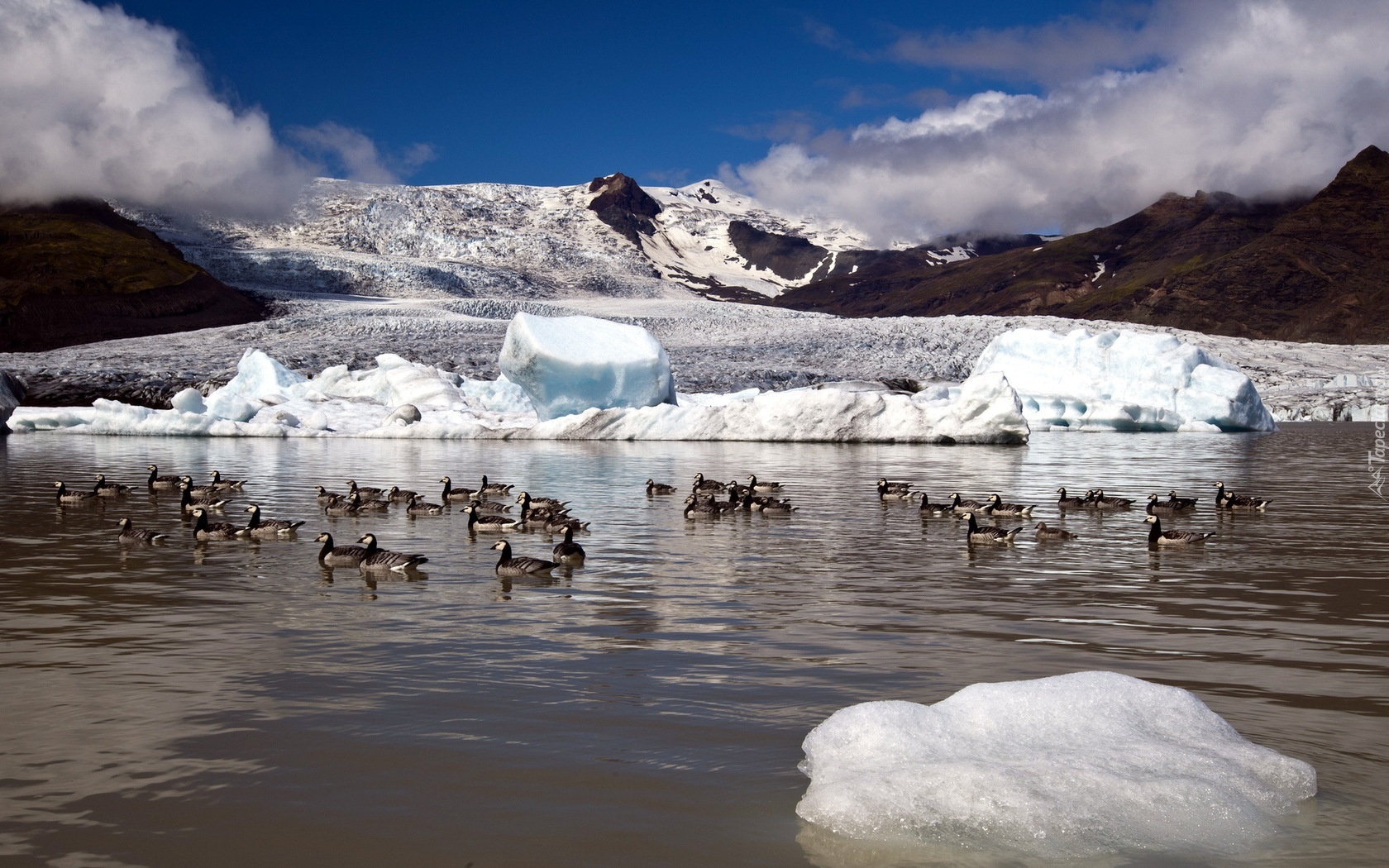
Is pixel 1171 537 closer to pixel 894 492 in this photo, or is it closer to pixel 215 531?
pixel 894 492

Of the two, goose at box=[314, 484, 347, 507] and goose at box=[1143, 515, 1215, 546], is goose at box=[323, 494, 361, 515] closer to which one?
goose at box=[314, 484, 347, 507]

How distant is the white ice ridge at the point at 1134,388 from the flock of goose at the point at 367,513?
3532cm

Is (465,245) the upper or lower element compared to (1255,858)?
upper

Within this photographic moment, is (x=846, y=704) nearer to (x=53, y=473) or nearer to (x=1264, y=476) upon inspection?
(x=1264, y=476)

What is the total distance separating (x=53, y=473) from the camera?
26.3 metres

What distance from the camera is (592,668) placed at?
7652mm

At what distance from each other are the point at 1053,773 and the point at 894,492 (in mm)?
14685

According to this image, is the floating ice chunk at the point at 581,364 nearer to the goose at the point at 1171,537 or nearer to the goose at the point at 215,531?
the goose at the point at 215,531

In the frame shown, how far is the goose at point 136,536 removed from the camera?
1407 cm

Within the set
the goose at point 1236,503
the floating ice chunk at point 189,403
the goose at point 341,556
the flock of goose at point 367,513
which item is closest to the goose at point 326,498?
the flock of goose at point 367,513

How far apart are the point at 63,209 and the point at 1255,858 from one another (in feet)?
429

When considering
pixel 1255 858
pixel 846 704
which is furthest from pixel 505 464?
pixel 1255 858

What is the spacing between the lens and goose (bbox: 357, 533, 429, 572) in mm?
11914

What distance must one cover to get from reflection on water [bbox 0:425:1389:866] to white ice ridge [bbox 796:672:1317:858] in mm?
174
